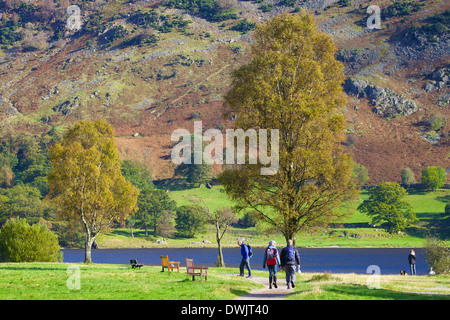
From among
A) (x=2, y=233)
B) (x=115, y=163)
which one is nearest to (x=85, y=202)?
A: (x=115, y=163)

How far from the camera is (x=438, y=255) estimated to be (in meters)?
43.9

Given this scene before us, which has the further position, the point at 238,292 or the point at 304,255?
the point at 304,255

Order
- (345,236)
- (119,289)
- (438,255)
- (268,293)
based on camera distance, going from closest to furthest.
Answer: (119,289), (268,293), (438,255), (345,236)

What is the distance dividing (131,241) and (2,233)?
78.0 metres

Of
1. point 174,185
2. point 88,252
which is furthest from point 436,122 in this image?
point 88,252

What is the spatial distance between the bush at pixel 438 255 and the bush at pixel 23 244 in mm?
36167

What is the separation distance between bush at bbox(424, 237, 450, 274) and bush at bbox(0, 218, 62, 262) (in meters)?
36.2

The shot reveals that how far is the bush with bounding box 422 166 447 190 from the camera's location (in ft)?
488

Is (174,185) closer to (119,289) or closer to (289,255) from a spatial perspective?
(289,255)

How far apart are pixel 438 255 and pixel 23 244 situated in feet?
128

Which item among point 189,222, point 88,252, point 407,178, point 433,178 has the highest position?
point 407,178

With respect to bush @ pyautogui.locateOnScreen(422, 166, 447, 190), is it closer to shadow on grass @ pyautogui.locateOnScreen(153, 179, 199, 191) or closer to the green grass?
shadow on grass @ pyautogui.locateOnScreen(153, 179, 199, 191)

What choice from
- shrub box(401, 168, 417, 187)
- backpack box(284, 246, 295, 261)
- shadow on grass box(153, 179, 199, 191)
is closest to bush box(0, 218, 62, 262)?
backpack box(284, 246, 295, 261)
